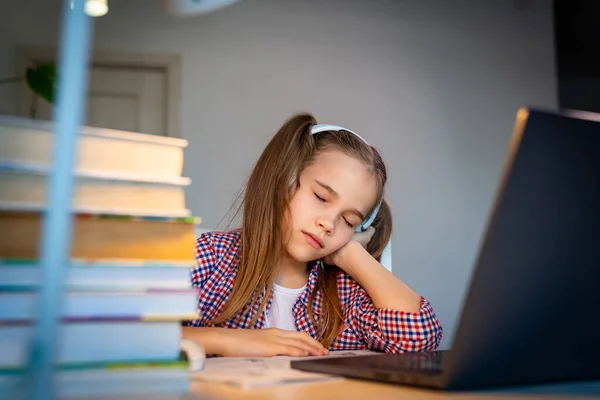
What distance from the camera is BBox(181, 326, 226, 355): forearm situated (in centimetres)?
105

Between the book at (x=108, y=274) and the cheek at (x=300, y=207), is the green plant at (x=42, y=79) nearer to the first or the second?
the cheek at (x=300, y=207)

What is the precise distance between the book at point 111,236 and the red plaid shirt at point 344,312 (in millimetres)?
775

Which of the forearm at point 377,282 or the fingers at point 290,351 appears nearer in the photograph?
the fingers at point 290,351

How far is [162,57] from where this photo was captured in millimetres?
3348

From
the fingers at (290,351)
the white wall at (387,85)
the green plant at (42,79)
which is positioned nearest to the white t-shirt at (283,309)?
the fingers at (290,351)

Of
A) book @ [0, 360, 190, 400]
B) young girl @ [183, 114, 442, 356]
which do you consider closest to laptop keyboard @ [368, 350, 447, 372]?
book @ [0, 360, 190, 400]

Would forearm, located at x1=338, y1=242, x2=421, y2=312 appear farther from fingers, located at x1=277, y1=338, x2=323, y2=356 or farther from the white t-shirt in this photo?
fingers, located at x1=277, y1=338, x2=323, y2=356

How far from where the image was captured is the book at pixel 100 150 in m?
0.50

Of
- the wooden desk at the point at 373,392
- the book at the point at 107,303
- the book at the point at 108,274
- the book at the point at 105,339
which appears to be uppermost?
the book at the point at 108,274

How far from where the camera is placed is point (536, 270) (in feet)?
1.63

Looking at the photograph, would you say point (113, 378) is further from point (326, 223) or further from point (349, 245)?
point (349, 245)

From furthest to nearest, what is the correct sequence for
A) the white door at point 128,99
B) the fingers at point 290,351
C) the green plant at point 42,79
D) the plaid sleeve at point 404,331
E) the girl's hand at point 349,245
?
the white door at point 128,99
the green plant at point 42,79
the girl's hand at point 349,245
the plaid sleeve at point 404,331
the fingers at point 290,351

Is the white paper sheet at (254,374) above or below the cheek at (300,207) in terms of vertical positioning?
below

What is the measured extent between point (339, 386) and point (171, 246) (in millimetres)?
177
